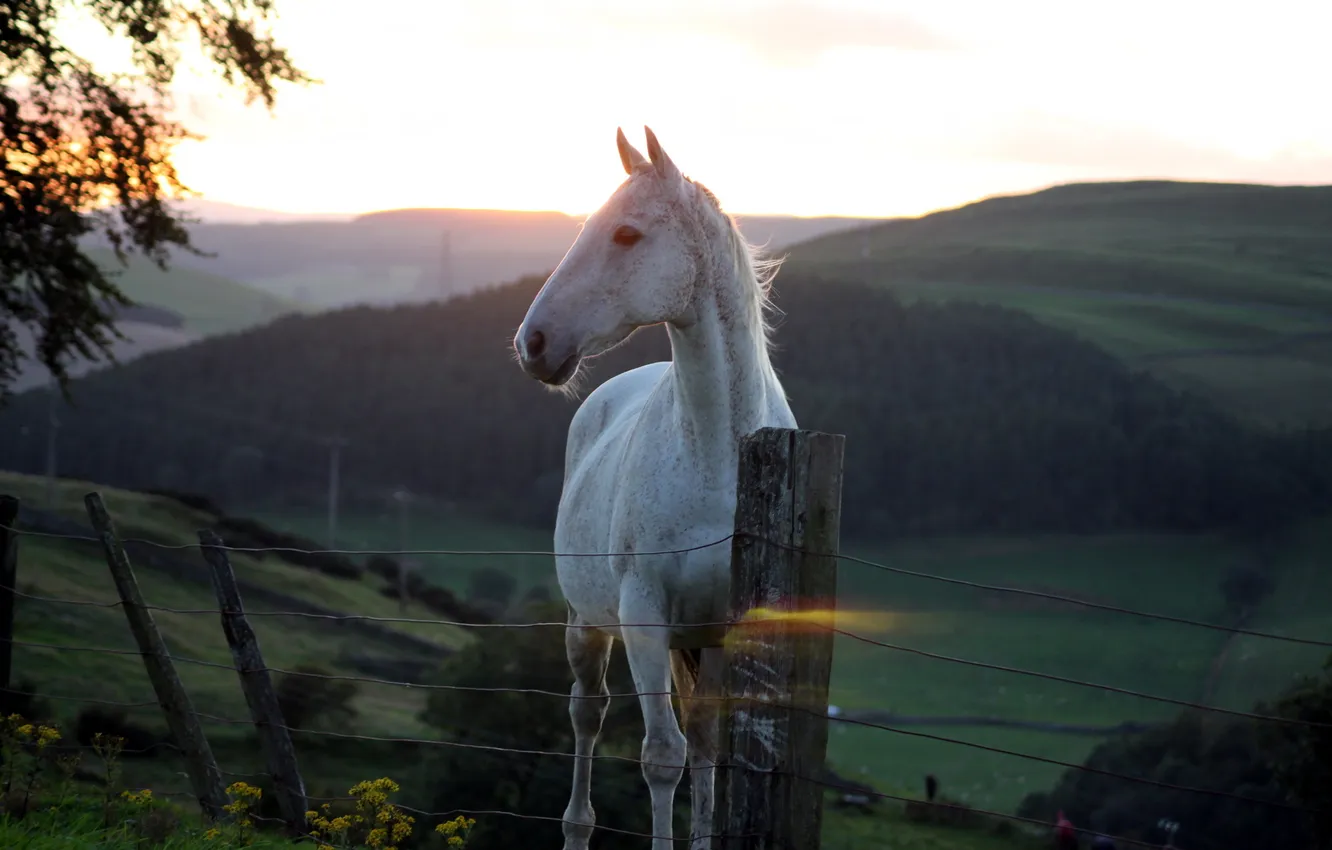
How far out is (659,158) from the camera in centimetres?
471

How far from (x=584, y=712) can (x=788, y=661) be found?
9.55 feet

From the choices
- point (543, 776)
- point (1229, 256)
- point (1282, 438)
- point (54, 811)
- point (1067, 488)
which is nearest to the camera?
point (54, 811)

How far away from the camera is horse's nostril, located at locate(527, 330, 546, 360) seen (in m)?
4.52

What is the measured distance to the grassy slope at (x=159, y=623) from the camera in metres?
26.6

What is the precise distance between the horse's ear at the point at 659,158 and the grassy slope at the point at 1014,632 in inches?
2190

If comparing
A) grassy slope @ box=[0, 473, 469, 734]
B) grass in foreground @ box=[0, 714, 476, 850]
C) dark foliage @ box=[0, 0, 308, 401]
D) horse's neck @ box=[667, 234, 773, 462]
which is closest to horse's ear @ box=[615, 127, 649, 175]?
horse's neck @ box=[667, 234, 773, 462]

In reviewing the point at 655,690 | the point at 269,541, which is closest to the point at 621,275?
the point at 655,690

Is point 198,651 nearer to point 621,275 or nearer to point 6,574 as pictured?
point 6,574

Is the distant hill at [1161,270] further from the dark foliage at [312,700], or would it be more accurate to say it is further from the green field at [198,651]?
the dark foliage at [312,700]

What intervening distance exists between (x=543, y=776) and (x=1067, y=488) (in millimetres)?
68766

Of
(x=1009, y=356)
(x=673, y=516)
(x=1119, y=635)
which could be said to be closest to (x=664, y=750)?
(x=673, y=516)

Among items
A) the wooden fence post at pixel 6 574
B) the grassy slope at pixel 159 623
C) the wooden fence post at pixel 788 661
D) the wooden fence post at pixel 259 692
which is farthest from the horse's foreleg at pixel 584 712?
the grassy slope at pixel 159 623

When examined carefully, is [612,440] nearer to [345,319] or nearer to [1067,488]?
[1067,488]

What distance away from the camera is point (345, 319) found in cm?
10281
